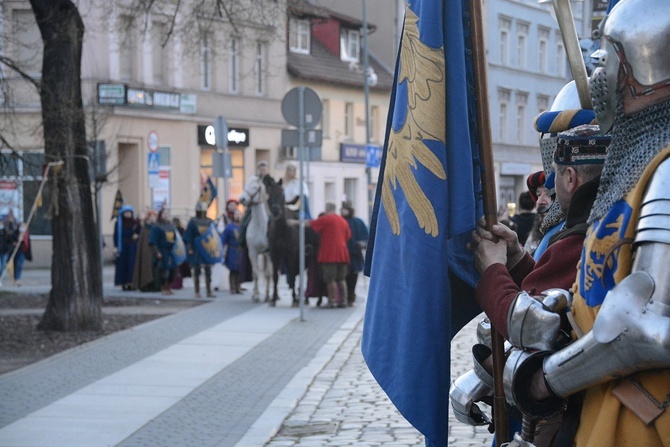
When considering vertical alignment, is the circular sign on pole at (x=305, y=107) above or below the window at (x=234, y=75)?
below

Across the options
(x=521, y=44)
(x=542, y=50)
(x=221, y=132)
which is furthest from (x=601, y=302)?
(x=542, y=50)

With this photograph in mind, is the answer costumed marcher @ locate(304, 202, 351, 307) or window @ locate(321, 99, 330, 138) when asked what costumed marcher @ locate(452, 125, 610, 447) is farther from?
window @ locate(321, 99, 330, 138)

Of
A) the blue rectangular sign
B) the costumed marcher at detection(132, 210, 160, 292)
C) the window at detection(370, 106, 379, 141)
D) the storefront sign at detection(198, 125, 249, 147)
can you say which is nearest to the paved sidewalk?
the costumed marcher at detection(132, 210, 160, 292)

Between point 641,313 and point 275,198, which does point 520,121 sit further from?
point 641,313

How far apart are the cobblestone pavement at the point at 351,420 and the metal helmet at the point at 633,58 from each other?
495 centimetres

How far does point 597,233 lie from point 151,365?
931 centimetres

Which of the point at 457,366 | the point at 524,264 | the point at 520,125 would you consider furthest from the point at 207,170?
the point at 524,264

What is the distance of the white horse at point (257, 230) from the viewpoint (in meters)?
19.8

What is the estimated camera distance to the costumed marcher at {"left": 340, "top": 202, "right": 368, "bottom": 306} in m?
20.0

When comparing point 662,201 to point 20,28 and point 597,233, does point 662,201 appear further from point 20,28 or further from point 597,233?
point 20,28

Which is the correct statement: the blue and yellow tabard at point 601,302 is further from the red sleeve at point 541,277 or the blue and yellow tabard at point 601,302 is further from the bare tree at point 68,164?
the bare tree at point 68,164

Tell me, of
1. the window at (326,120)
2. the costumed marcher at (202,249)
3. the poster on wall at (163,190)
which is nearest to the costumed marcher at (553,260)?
the costumed marcher at (202,249)

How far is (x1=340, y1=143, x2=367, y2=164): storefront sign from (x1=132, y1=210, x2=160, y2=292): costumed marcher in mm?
27058

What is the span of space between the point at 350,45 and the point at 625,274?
49.3m
